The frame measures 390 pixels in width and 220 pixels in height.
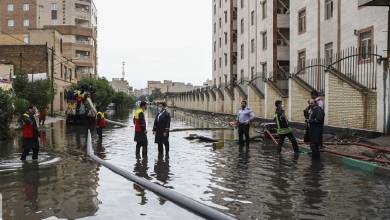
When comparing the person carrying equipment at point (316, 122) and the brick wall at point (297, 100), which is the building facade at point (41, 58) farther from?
the person carrying equipment at point (316, 122)

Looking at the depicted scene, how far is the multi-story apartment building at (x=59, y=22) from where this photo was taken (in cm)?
8000

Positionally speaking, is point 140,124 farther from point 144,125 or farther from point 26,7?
point 26,7

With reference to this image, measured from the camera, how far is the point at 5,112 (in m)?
Answer: 18.6

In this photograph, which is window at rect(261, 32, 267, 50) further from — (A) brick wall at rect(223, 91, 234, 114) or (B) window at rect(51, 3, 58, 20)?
(B) window at rect(51, 3, 58, 20)

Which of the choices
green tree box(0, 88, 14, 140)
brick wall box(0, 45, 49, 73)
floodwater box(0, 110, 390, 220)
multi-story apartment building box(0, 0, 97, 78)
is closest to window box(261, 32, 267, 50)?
brick wall box(0, 45, 49, 73)

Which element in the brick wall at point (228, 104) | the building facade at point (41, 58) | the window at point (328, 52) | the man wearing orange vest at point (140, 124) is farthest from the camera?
the building facade at point (41, 58)

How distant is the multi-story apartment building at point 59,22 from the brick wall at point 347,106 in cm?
6143

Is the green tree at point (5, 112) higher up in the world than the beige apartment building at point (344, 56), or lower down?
lower down

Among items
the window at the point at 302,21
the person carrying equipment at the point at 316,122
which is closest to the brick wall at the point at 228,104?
the window at the point at 302,21

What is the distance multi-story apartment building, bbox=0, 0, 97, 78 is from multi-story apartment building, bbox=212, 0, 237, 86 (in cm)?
2372

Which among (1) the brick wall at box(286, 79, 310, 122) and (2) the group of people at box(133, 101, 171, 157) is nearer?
(2) the group of people at box(133, 101, 171, 157)

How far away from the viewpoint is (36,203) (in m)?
7.52

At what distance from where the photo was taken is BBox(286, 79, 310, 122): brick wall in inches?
993

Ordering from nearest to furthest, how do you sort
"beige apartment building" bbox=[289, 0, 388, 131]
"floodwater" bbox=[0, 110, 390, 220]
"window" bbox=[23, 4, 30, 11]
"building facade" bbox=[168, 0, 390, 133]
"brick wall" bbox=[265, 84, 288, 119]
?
"floodwater" bbox=[0, 110, 390, 220], "beige apartment building" bbox=[289, 0, 388, 131], "building facade" bbox=[168, 0, 390, 133], "brick wall" bbox=[265, 84, 288, 119], "window" bbox=[23, 4, 30, 11]
